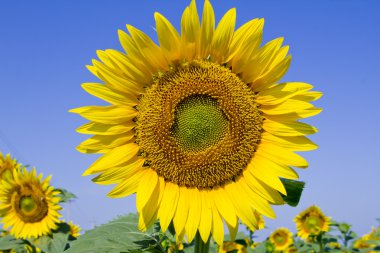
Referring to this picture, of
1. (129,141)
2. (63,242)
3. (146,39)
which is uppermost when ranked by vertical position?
(146,39)

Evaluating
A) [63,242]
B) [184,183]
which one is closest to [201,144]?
[184,183]

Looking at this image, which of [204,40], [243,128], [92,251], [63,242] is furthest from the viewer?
[63,242]

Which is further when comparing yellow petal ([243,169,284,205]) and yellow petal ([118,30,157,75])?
yellow petal ([243,169,284,205])

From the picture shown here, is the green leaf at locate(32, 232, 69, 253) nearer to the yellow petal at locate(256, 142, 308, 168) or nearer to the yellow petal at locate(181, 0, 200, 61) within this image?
the yellow petal at locate(256, 142, 308, 168)

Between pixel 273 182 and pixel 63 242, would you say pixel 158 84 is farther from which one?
pixel 63 242

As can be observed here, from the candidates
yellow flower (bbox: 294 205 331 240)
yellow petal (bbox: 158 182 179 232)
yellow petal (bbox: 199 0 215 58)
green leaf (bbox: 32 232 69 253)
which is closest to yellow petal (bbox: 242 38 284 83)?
yellow petal (bbox: 199 0 215 58)

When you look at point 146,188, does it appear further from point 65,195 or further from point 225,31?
point 65,195

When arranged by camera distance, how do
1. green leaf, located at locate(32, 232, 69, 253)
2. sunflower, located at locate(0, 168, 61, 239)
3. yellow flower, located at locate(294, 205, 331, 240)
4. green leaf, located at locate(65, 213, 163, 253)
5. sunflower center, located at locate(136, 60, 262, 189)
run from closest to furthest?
green leaf, located at locate(65, 213, 163, 253) < sunflower center, located at locate(136, 60, 262, 189) < green leaf, located at locate(32, 232, 69, 253) < sunflower, located at locate(0, 168, 61, 239) < yellow flower, located at locate(294, 205, 331, 240)

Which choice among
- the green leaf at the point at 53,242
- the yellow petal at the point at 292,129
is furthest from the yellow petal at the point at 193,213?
the green leaf at the point at 53,242
